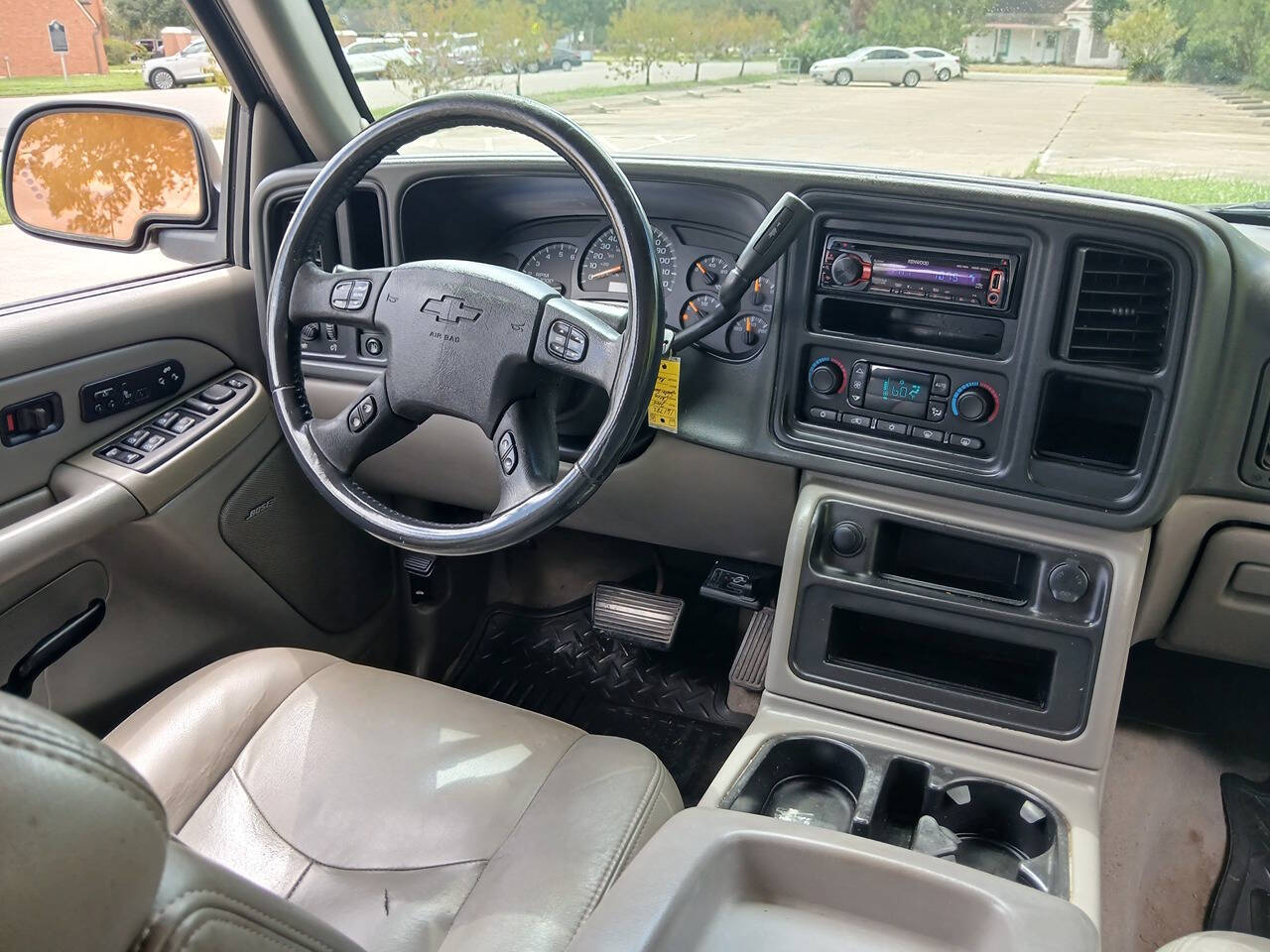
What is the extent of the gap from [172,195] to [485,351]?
4.03 feet

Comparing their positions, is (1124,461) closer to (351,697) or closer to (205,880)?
(351,697)

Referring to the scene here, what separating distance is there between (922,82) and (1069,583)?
2.68 feet

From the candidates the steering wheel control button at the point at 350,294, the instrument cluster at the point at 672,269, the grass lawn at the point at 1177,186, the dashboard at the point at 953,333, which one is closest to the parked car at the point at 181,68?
the dashboard at the point at 953,333

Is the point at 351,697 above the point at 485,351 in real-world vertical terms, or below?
below

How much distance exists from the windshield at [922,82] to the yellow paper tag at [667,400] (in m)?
0.37

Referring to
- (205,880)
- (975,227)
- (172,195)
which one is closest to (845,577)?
(975,227)

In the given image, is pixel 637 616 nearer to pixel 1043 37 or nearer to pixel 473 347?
pixel 473 347

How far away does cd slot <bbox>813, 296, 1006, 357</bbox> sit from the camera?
161cm

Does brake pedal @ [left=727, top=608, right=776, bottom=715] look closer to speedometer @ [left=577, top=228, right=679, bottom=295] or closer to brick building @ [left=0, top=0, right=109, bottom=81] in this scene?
speedometer @ [left=577, top=228, right=679, bottom=295]

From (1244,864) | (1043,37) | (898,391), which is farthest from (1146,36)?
(1244,864)

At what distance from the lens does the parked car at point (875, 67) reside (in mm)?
1605

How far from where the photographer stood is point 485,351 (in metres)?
1.44

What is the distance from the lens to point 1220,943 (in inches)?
42.4

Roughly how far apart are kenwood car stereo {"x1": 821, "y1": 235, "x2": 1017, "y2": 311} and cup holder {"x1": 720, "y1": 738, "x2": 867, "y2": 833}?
731mm
